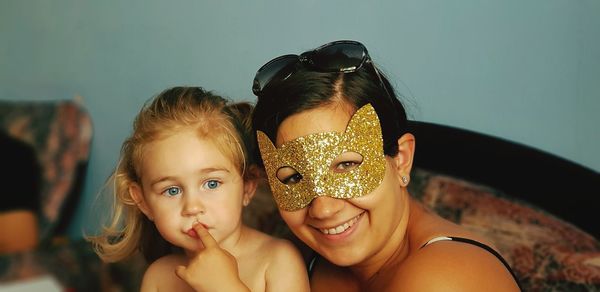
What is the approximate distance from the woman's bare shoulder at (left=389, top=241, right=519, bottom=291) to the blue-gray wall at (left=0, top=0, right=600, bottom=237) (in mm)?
407

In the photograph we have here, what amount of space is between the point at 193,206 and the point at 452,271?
1.53 feet

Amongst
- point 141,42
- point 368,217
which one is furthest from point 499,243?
point 141,42

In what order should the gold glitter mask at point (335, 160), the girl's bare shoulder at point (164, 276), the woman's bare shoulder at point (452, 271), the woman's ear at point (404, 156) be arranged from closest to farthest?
the woman's bare shoulder at point (452, 271) → the gold glitter mask at point (335, 160) → the woman's ear at point (404, 156) → the girl's bare shoulder at point (164, 276)

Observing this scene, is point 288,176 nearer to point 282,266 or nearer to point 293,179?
point 293,179

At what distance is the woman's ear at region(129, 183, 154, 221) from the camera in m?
1.22

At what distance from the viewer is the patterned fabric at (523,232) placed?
1.15 metres

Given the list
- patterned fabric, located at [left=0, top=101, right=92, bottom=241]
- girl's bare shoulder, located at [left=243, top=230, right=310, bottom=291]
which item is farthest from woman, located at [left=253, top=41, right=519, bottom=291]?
patterned fabric, located at [left=0, top=101, right=92, bottom=241]

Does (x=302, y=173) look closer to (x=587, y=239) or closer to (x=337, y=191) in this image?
(x=337, y=191)

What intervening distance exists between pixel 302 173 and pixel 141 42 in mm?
993

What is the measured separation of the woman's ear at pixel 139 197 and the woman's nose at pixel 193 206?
0.14 metres

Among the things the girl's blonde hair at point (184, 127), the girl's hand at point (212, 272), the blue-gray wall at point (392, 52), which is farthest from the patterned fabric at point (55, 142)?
the girl's hand at point (212, 272)

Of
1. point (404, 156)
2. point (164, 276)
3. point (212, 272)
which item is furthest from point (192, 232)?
point (404, 156)

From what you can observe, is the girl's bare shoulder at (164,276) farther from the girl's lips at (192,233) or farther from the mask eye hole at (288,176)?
the mask eye hole at (288,176)

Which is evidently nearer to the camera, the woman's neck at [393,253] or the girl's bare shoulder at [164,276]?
the woman's neck at [393,253]
